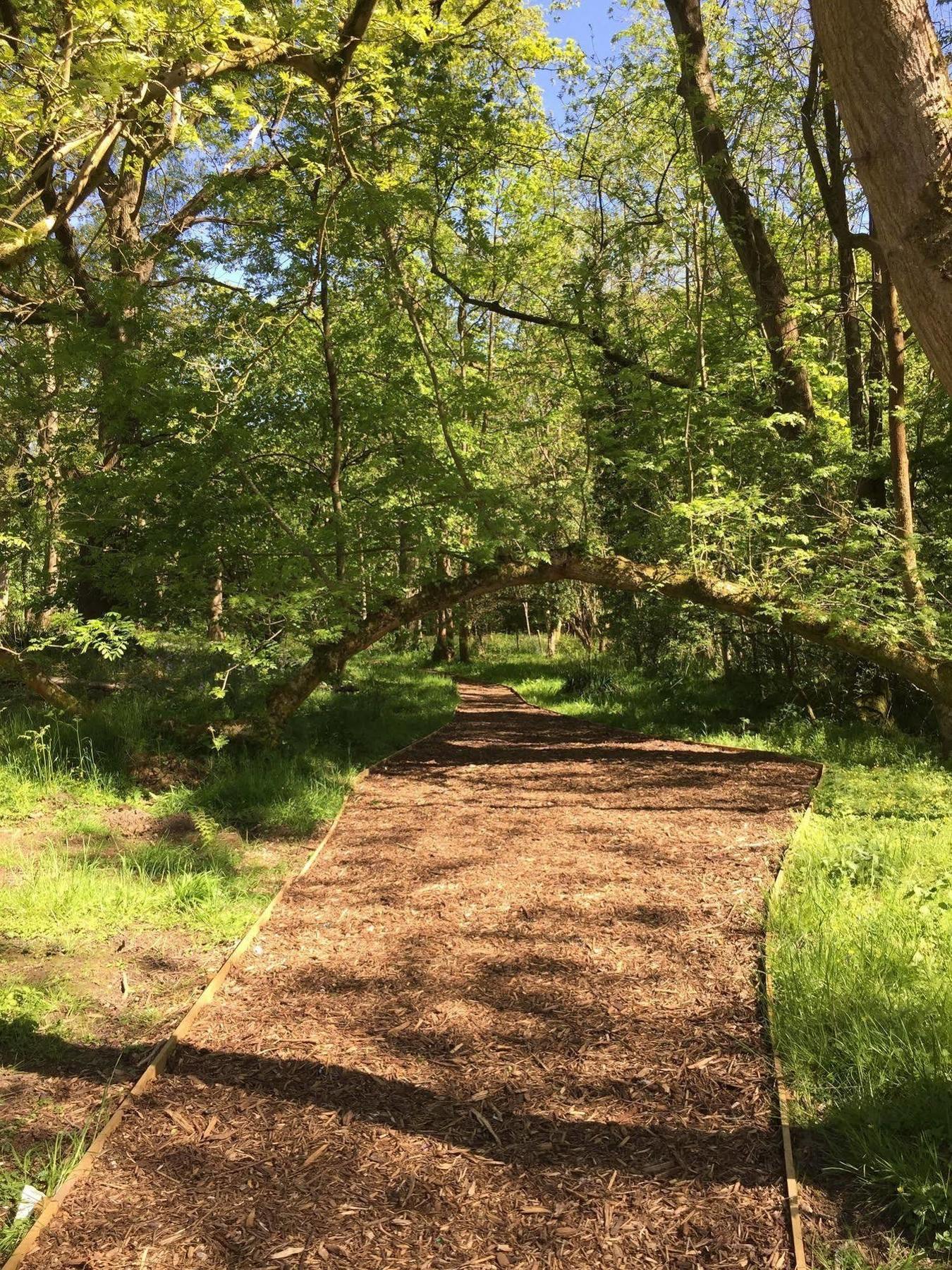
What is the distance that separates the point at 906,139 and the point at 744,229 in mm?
6414

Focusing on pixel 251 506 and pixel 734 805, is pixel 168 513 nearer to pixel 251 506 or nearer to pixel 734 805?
pixel 251 506

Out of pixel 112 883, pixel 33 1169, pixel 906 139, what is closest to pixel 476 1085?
pixel 33 1169

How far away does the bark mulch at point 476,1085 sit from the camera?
2166mm

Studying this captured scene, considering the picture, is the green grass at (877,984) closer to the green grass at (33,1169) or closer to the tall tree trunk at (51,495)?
the green grass at (33,1169)

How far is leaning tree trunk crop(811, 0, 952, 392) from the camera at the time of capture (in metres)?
1.98

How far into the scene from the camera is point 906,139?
6.63ft

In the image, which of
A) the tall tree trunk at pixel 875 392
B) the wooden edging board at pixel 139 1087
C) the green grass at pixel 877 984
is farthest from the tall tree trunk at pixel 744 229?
the wooden edging board at pixel 139 1087

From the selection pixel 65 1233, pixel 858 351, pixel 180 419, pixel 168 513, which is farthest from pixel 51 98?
pixel 858 351

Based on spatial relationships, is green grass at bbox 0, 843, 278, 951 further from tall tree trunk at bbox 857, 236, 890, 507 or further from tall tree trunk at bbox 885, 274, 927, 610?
tall tree trunk at bbox 857, 236, 890, 507

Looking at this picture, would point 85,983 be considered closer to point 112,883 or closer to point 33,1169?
point 112,883

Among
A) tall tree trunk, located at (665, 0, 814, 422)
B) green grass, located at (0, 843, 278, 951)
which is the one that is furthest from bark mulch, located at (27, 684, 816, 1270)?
tall tree trunk, located at (665, 0, 814, 422)

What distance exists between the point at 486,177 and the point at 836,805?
734cm

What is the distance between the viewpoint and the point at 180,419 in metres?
6.45

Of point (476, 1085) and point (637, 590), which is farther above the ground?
point (637, 590)
